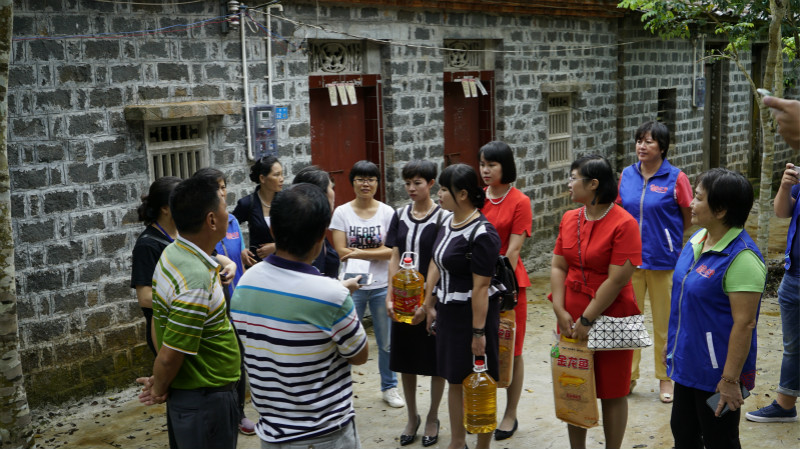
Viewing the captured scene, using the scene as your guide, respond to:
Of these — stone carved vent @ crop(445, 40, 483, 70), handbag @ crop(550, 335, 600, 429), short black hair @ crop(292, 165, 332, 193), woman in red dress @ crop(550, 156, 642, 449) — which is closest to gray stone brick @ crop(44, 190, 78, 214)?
short black hair @ crop(292, 165, 332, 193)

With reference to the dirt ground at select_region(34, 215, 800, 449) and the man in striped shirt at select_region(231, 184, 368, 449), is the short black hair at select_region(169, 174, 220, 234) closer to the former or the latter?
the man in striped shirt at select_region(231, 184, 368, 449)

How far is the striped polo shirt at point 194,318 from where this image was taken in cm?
306

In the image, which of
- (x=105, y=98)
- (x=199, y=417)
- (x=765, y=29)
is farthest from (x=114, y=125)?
(x=765, y=29)

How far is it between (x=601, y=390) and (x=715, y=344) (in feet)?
2.53

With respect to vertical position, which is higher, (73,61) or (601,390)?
(73,61)

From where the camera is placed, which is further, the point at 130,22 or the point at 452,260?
the point at 130,22

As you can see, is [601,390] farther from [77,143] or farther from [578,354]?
[77,143]

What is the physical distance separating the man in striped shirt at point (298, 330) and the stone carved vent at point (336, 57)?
517 centimetres

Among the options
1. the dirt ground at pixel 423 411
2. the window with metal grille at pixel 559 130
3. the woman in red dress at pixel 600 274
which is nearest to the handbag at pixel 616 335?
the woman in red dress at pixel 600 274

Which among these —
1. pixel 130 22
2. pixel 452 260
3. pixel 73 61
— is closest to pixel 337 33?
pixel 130 22

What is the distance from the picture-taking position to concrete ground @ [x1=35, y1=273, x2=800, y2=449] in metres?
5.21

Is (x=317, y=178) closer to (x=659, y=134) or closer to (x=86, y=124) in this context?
(x=86, y=124)

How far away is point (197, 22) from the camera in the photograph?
21.7 ft

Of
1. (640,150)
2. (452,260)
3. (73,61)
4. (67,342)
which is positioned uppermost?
(73,61)
